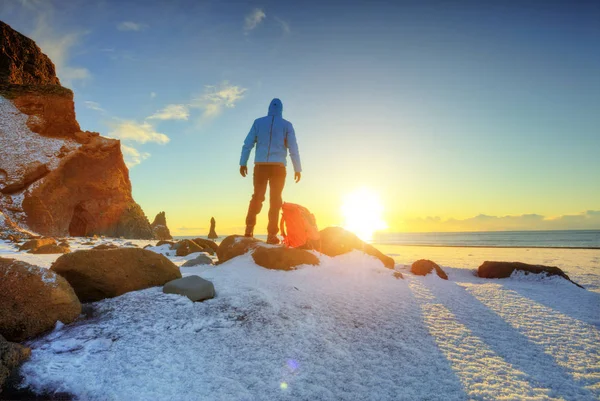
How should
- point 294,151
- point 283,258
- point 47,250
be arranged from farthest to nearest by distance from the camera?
point 47,250
point 294,151
point 283,258

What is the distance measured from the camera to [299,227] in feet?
15.6

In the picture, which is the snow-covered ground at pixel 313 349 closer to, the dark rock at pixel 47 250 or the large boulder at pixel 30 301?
the large boulder at pixel 30 301

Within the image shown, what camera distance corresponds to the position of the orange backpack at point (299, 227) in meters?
4.73

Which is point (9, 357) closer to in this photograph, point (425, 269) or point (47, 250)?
point (425, 269)

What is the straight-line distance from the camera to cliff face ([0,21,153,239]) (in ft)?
44.1

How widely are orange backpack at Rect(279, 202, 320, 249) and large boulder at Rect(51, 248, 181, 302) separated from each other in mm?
2125

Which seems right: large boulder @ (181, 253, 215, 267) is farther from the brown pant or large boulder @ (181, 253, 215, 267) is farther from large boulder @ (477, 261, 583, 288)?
large boulder @ (477, 261, 583, 288)

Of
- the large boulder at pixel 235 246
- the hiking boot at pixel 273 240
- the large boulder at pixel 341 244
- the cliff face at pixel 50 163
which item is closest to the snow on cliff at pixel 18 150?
the cliff face at pixel 50 163

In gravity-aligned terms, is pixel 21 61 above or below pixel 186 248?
above

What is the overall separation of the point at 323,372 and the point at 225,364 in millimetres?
617

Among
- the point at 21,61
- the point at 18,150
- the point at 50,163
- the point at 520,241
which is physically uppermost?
the point at 21,61

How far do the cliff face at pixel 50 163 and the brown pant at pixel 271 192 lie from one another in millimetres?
13728

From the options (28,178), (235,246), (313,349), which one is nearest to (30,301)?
(313,349)

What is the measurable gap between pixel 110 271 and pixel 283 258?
2.09 meters
